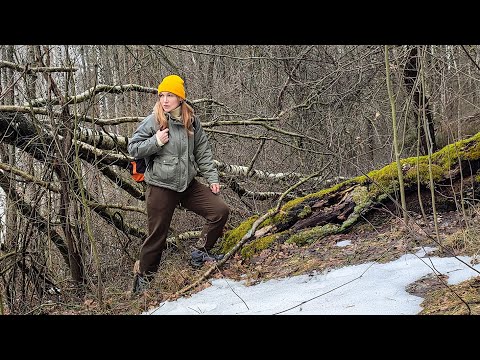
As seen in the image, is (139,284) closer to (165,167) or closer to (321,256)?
(165,167)

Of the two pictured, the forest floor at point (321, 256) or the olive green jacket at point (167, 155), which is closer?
the forest floor at point (321, 256)

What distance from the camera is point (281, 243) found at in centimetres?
559

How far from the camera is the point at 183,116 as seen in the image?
196 inches

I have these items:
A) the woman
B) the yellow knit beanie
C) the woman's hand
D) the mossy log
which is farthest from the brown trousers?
the yellow knit beanie

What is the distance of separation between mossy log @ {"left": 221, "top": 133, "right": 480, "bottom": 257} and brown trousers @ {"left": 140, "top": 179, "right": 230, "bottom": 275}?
0.65 m

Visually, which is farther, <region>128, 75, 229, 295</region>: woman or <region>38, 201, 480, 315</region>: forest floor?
<region>128, 75, 229, 295</region>: woman

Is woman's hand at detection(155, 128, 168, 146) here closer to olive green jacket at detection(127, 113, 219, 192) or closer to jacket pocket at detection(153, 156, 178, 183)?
olive green jacket at detection(127, 113, 219, 192)

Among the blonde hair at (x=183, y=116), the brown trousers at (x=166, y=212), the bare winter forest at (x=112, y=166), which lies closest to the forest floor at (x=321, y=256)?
the bare winter forest at (x=112, y=166)

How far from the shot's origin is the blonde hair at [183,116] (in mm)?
4875

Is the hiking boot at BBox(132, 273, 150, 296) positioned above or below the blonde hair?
below

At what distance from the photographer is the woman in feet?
15.9

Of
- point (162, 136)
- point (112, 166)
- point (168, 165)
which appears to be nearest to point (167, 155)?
point (168, 165)

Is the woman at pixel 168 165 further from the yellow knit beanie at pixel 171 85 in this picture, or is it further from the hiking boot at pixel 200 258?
the hiking boot at pixel 200 258

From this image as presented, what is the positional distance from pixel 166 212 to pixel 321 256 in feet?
5.67
